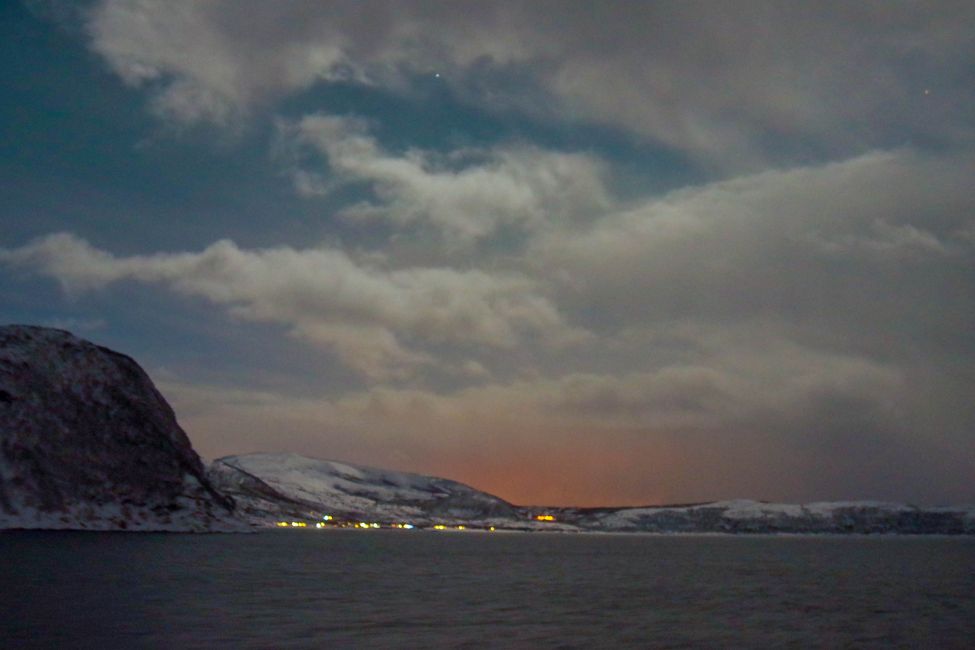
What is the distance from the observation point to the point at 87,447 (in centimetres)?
12262

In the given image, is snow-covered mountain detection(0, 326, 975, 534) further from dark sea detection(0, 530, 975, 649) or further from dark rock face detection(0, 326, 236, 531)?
dark sea detection(0, 530, 975, 649)

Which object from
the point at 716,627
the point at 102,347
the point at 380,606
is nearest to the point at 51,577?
the point at 380,606

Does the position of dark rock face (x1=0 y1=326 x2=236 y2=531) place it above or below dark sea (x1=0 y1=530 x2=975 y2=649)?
above

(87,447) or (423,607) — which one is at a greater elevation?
(87,447)

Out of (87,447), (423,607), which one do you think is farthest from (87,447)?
(423,607)

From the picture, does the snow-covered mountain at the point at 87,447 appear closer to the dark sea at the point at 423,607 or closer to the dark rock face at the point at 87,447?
the dark rock face at the point at 87,447

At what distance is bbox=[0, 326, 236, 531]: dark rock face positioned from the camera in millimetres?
112312

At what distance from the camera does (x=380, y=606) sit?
154ft

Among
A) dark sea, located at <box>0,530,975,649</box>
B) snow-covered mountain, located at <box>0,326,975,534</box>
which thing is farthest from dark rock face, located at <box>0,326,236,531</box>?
dark sea, located at <box>0,530,975,649</box>

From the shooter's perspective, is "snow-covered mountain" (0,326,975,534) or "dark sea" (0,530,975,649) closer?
"dark sea" (0,530,975,649)

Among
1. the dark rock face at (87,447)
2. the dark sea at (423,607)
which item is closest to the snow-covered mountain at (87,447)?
the dark rock face at (87,447)

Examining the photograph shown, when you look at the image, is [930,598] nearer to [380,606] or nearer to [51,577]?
[380,606]

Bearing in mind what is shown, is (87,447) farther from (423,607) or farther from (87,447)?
(423,607)

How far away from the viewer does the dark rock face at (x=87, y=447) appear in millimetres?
112312
